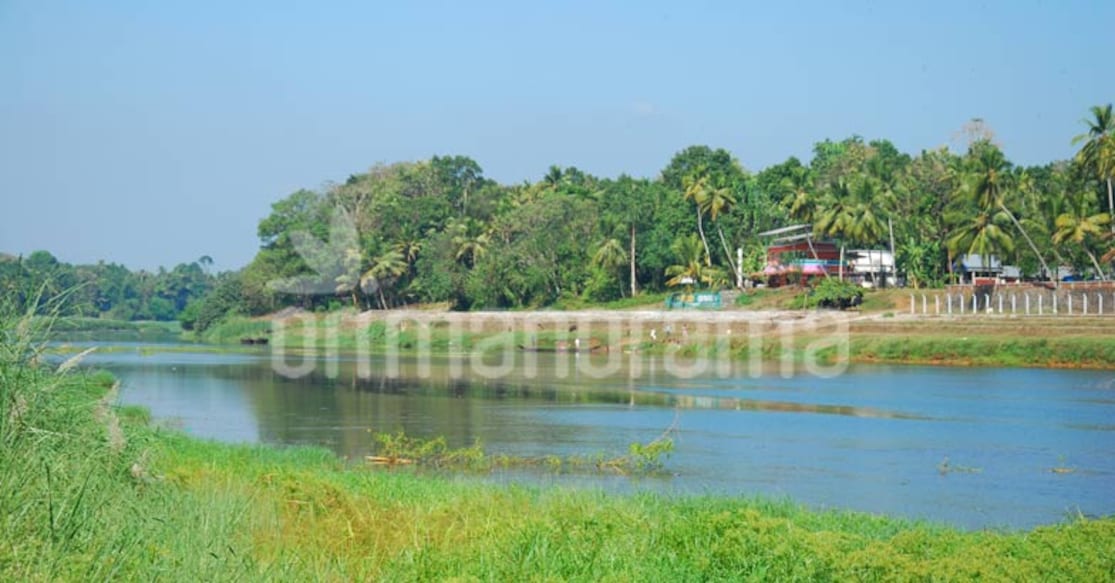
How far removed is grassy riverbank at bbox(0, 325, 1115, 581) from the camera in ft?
27.8

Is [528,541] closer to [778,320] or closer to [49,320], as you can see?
[49,320]

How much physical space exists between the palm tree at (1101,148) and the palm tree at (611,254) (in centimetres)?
2556

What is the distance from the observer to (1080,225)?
52.6 metres

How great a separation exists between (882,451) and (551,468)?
6947 millimetres

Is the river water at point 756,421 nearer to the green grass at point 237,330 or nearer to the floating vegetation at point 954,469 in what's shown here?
the floating vegetation at point 954,469

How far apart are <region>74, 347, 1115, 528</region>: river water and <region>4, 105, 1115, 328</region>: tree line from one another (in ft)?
55.1

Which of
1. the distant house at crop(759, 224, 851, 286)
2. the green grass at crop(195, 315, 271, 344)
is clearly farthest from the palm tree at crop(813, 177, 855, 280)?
the green grass at crop(195, 315, 271, 344)

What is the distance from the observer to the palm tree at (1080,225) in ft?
173

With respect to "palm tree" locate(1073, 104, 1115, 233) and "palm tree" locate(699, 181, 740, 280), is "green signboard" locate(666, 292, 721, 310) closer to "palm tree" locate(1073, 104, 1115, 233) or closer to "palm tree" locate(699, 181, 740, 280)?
"palm tree" locate(699, 181, 740, 280)

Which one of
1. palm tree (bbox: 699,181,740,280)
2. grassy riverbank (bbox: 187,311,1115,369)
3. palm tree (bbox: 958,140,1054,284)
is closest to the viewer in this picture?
grassy riverbank (bbox: 187,311,1115,369)

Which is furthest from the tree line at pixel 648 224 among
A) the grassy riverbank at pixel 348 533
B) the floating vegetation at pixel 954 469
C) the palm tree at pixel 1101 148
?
the grassy riverbank at pixel 348 533

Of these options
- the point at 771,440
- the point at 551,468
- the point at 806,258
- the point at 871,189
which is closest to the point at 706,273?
the point at 806,258

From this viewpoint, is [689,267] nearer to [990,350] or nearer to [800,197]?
[800,197]

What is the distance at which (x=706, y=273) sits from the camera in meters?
69.6
